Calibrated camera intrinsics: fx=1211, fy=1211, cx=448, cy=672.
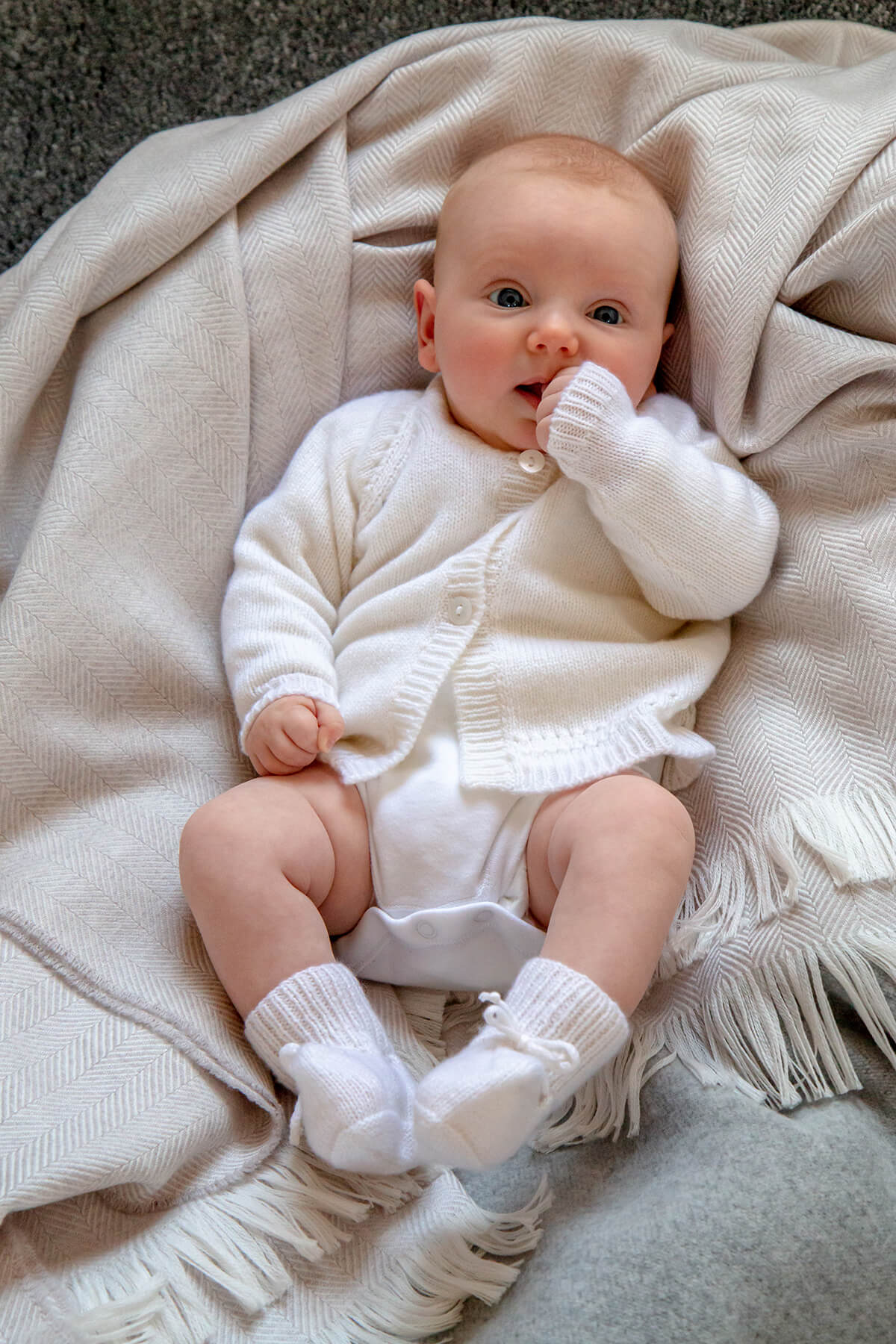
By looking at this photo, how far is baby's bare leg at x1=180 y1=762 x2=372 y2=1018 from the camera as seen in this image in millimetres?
1075

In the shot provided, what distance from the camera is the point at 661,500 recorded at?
118 centimetres

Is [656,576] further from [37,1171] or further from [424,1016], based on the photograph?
[37,1171]

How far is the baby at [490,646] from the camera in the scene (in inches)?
42.5

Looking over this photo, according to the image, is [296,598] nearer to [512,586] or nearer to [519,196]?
[512,586]

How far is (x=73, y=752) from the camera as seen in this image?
47.9 inches

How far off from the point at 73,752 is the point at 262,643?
8.7 inches

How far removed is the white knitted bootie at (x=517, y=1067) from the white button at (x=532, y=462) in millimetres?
500

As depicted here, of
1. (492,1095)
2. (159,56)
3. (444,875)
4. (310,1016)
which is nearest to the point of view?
(492,1095)

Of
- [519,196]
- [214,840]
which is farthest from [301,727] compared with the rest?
[519,196]

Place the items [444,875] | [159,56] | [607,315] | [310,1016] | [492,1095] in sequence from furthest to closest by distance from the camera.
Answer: [159,56]
[607,315]
[444,875]
[310,1016]
[492,1095]

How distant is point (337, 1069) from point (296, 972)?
101 mm

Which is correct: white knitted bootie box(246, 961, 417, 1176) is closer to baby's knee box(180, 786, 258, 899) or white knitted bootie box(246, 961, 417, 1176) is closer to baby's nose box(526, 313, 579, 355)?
baby's knee box(180, 786, 258, 899)

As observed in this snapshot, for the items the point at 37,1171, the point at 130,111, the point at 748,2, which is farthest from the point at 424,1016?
the point at 748,2

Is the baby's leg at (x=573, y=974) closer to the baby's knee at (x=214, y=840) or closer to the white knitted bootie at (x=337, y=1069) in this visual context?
the white knitted bootie at (x=337, y=1069)
